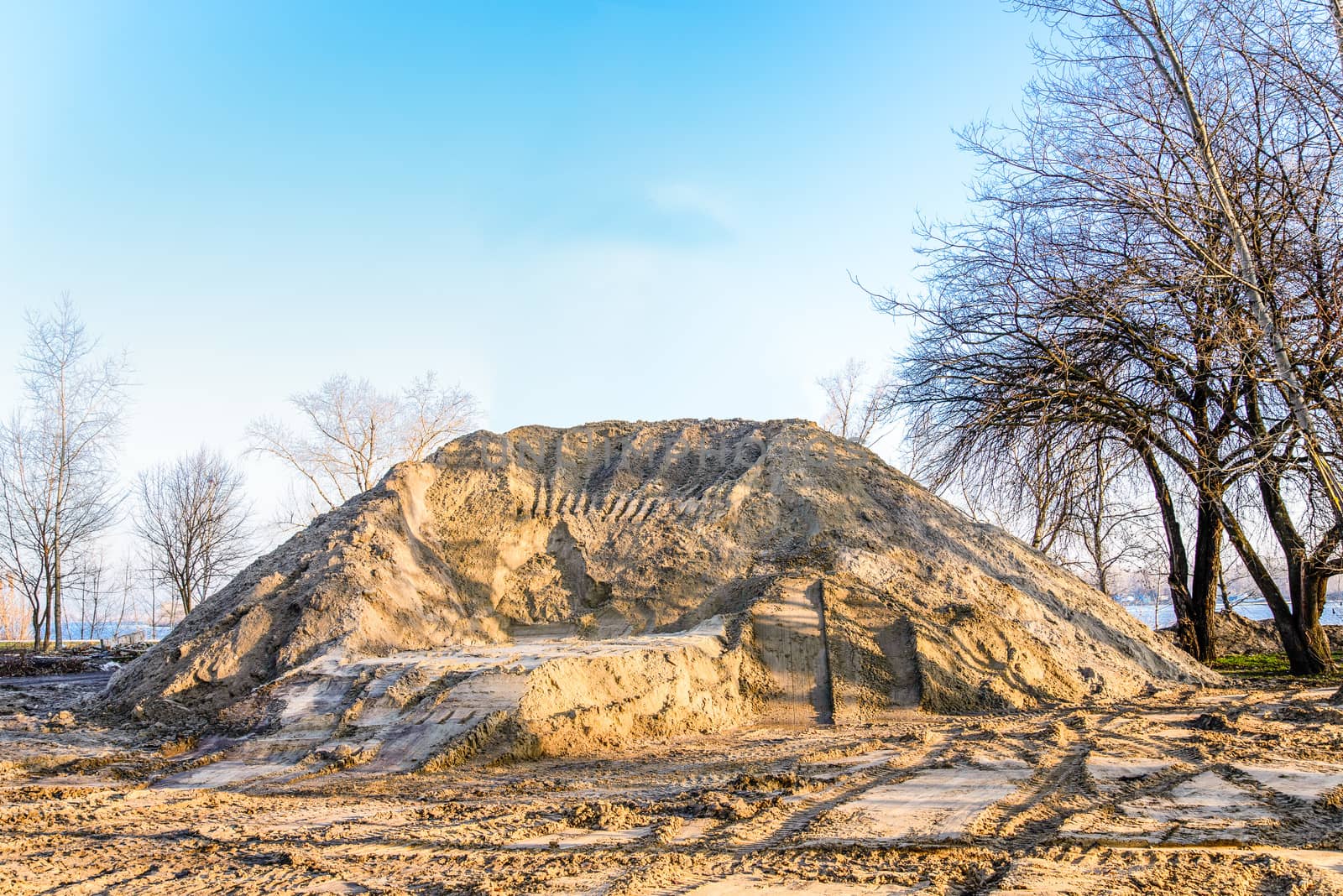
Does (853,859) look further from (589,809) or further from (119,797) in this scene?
(119,797)

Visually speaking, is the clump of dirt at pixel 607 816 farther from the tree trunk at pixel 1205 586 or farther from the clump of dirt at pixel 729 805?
the tree trunk at pixel 1205 586

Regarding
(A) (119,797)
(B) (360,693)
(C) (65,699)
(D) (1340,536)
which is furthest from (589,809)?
(D) (1340,536)

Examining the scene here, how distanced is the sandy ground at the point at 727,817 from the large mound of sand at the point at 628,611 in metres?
0.80

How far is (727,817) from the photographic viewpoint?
457 cm

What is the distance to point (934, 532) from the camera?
11625 millimetres

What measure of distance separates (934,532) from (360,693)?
7.80 metres

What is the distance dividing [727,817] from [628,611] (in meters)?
6.39

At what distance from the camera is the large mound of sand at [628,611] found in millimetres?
7582

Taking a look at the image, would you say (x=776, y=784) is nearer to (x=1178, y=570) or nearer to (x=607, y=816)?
(x=607, y=816)

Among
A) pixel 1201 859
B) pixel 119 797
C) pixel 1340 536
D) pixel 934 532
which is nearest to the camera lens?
pixel 1201 859

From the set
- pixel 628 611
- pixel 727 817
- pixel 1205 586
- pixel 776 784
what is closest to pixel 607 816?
pixel 727 817

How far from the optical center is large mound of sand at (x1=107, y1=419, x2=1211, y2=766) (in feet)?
24.9

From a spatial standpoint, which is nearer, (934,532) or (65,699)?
(65,699)

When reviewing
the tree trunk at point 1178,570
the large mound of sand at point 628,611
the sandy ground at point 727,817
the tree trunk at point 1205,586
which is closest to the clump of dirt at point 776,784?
the sandy ground at point 727,817
